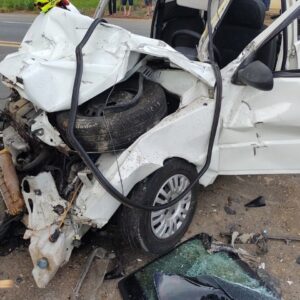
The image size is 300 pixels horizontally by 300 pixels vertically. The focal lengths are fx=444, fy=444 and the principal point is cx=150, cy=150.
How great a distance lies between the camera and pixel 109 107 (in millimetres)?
2979

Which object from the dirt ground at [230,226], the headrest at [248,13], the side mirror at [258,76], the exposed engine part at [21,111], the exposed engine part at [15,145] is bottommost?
the dirt ground at [230,226]

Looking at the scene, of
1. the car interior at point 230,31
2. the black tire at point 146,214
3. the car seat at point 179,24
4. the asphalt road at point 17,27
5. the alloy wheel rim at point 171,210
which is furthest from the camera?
the asphalt road at point 17,27

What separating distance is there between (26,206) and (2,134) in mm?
703

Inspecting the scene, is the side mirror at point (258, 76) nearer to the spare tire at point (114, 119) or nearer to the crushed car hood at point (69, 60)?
the crushed car hood at point (69, 60)

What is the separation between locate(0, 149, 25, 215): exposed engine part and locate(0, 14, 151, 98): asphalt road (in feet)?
21.3

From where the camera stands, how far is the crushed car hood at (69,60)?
292 centimetres

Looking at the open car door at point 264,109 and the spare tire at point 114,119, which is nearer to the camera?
the spare tire at point 114,119

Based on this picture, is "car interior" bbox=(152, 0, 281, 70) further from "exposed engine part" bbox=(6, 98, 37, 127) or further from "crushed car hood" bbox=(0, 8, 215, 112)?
"exposed engine part" bbox=(6, 98, 37, 127)

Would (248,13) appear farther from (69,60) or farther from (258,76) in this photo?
(69,60)

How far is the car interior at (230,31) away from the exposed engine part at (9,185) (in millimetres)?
1619

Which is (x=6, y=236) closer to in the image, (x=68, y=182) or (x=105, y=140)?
(x=68, y=182)

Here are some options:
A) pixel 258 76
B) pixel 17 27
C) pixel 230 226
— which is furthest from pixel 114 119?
pixel 17 27

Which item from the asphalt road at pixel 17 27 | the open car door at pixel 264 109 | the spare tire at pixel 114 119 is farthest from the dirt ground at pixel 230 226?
the asphalt road at pixel 17 27

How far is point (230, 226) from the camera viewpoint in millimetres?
3725
